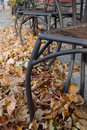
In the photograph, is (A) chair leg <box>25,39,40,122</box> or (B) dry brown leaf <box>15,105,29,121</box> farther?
(B) dry brown leaf <box>15,105,29,121</box>

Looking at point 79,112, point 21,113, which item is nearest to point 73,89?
point 79,112

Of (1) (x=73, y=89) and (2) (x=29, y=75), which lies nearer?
(2) (x=29, y=75)

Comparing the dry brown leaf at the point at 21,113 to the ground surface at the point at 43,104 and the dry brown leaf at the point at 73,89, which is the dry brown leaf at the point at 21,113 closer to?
the ground surface at the point at 43,104

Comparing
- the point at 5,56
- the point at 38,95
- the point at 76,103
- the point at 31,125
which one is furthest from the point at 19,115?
the point at 5,56

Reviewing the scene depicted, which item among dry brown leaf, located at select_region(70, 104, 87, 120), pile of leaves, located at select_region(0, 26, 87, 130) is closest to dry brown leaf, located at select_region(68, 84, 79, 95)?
pile of leaves, located at select_region(0, 26, 87, 130)

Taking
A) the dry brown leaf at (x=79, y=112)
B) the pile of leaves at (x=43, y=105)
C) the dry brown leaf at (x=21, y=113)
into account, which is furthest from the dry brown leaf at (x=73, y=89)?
the dry brown leaf at (x=21, y=113)

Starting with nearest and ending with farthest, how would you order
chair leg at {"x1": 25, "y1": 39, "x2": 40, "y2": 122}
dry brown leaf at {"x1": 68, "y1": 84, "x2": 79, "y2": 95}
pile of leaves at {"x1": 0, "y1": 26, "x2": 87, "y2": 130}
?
chair leg at {"x1": 25, "y1": 39, "x2": 40, "y2": 122} < pile of leaves at {"x1": 0, "y1": 26, "x2": 87, "y2": 130} < dry brown leaf at {"x1": 68, "y1": 84, "x2": 79, "y2": 95}

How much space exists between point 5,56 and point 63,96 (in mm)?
1204

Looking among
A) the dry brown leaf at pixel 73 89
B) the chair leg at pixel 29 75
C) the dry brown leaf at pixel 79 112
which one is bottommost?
the dry brown leaf at pixel 79 112

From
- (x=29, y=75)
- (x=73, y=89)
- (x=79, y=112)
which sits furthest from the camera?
(x=73, y=89)

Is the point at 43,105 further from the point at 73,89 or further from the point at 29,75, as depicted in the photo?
the point at 29,75

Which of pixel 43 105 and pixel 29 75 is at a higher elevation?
pixel 29 75

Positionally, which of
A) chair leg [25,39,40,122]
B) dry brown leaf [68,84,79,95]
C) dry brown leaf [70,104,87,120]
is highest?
chair leg [25,39,40,122]

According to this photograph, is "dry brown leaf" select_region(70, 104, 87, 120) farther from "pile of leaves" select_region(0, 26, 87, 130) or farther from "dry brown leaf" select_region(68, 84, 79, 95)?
"dry brown leaf" select_region(68, 84, 79, 95)
